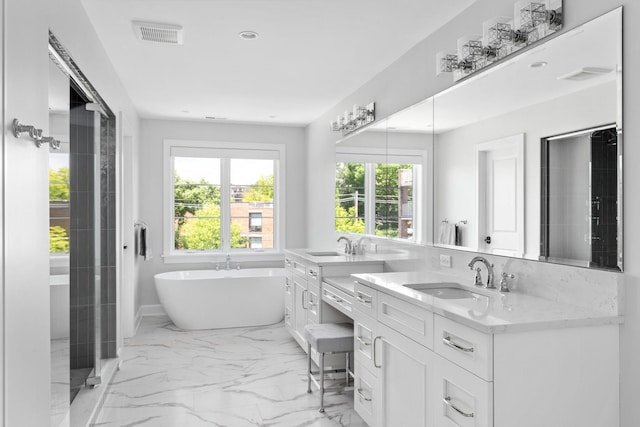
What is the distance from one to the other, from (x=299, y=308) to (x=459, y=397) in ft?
8.86

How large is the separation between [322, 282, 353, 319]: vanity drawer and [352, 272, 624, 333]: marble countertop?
79 cm

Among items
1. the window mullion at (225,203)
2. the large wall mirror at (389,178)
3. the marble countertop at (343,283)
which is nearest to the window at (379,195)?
the large wall mirror at (389,178)

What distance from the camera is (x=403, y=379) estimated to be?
229 centimetres

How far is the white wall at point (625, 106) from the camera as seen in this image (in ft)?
5.82

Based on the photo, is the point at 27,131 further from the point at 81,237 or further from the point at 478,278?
the point at 478,278

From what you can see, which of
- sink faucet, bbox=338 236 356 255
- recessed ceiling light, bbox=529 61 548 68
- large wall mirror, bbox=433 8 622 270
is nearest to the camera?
large wall mirror, bbox=433 8 622 270

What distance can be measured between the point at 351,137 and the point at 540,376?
3175 millimetres

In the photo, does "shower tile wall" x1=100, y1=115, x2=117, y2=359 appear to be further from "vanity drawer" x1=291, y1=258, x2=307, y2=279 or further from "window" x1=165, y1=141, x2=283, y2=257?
"window" x1=165, y1=141, x2=283, y2=257

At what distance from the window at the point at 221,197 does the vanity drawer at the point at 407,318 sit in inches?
162

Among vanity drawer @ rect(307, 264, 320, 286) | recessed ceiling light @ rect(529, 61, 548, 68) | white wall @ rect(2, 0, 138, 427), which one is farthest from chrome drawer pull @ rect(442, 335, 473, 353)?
vanity drawer @ rect(307, 264, 320, 286)

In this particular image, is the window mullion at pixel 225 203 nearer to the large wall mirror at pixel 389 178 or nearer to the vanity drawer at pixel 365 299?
the large wall mirror at pixel 389 178

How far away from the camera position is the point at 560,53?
2096 mm

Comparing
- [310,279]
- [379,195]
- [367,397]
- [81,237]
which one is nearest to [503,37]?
[379,195]

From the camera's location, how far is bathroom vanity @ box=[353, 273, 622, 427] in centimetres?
166
